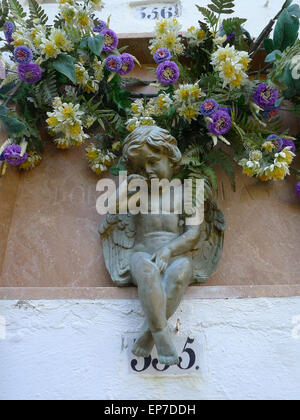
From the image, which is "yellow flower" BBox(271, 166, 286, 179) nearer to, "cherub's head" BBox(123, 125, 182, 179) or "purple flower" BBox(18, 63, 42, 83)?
"cherub's head" BBox(123, 125, 182, 179)

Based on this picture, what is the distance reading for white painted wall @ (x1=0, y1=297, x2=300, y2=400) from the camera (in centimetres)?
219

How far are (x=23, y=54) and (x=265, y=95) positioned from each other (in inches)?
48.6

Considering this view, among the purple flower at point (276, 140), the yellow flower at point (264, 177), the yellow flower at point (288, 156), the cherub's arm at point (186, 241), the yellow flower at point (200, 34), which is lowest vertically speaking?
the cherub's arm at point (186, 241)

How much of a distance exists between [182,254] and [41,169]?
3.34 ft

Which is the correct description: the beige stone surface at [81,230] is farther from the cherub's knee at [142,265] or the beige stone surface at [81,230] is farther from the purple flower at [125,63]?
the purple flower at [125,63]

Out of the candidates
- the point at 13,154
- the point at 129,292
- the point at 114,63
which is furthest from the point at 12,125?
the point at 129,292

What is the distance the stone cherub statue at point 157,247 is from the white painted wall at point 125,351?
15 cm

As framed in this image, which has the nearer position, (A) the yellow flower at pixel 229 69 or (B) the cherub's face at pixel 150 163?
(B) the cherub's face at pixel 150 163

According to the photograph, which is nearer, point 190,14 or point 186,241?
point 186,241

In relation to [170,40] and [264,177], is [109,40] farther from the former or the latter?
[264,177]

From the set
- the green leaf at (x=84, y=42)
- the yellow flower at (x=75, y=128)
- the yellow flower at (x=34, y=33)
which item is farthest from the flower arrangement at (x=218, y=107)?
the yellow flower at (x=34, y=33)

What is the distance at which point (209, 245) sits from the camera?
2.52m

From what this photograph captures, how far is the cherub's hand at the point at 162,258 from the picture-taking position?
7.31 feet

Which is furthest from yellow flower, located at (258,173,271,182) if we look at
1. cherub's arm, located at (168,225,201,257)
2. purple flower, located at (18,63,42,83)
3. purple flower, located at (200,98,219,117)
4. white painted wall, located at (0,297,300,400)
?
purple flower, located at (18,63,42,83)
